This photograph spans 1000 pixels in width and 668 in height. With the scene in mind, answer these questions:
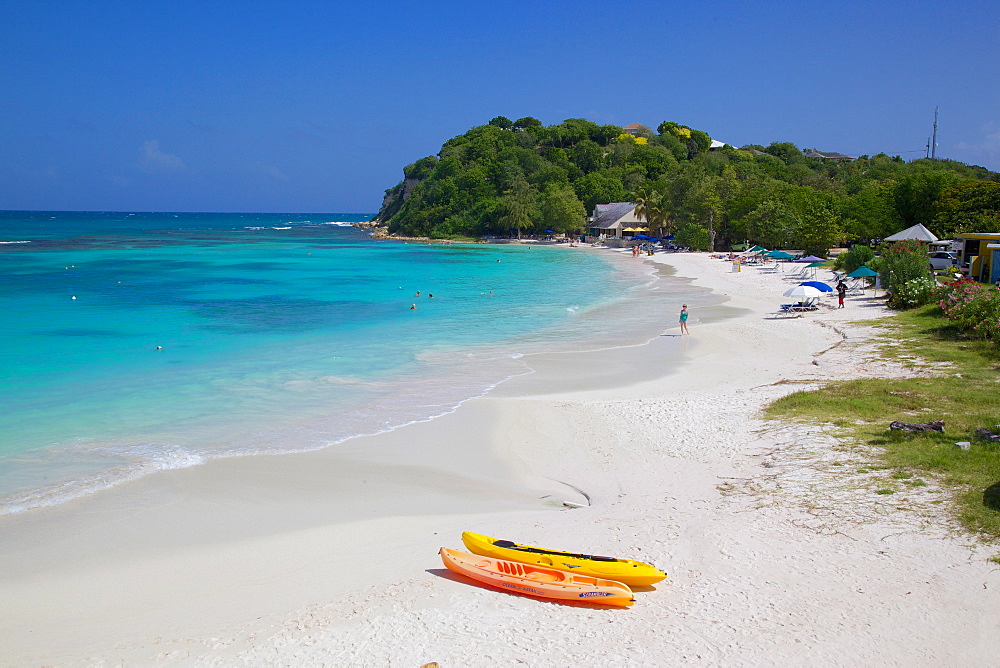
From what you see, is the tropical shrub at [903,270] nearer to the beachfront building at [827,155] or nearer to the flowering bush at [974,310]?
the flowering bush at [974,310]

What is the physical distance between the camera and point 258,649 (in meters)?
6.29

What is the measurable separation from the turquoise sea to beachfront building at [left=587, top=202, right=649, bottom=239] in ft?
112

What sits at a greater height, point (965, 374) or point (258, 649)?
point (965, 374)

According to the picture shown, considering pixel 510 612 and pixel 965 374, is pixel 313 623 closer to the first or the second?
pixel 510 612

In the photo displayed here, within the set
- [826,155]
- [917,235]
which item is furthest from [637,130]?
[917,235]

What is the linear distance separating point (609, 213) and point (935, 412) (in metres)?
80.2

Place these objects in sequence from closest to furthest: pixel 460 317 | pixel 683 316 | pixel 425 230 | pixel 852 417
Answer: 1. pixel 852 417
2. pixel 683 316
3. pixel 460 317
4. pixel 425 230

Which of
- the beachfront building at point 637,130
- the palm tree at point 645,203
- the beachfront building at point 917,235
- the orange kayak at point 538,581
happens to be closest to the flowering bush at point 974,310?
the orange kayak at point 538,581

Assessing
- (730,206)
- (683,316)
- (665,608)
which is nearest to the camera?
(665,608)

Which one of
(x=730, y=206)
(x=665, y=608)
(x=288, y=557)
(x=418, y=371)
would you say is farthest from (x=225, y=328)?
(x=730, y=206)

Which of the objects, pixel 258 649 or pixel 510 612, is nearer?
pixel 258 649

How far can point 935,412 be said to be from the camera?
1170cm

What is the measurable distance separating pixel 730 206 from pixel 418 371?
5390 centimetres

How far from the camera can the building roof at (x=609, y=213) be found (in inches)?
3413
